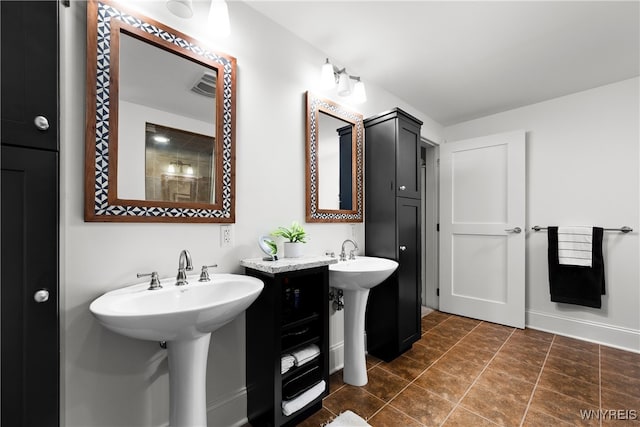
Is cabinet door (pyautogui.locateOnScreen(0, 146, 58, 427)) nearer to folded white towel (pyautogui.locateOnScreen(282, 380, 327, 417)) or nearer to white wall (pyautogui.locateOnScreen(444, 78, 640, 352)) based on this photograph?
folded white towel (pyautogui.locateOnScreen(282, 380, 327, 417))

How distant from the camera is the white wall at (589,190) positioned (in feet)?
7.79

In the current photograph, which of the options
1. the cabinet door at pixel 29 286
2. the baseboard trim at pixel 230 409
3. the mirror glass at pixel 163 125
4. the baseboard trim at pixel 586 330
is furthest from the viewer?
the baseboard trim at pixel 586 330

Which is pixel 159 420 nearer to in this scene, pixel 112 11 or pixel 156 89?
pixel 156 89

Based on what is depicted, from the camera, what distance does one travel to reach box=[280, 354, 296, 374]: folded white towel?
138cm

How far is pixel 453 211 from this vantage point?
3234mm

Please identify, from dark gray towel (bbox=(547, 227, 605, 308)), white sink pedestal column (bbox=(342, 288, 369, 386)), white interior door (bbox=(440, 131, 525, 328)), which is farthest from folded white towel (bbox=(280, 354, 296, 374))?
dark gray towel (bbox=(547, 227, 605, 308))

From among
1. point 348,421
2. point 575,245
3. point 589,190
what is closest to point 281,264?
point 348,421

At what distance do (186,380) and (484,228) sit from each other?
10.2 feet

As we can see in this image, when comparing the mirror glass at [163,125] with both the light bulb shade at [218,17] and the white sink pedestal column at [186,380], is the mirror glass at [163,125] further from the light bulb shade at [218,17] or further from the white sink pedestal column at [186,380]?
the white sink pedestal column at [186,380]

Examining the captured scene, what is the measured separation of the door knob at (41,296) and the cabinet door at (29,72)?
49cm

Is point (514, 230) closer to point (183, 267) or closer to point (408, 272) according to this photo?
point (408, 272)

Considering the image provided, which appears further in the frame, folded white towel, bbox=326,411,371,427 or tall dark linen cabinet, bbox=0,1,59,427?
folded white towel, bbox=326,411,371,427

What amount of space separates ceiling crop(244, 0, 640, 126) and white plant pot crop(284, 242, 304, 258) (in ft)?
4.77

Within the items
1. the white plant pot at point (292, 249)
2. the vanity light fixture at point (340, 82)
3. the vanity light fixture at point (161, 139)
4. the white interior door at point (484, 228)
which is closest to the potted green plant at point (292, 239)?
the white plant pot at point (292, 249)
